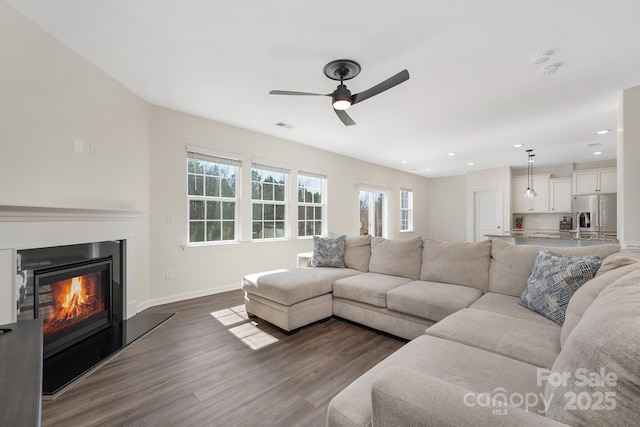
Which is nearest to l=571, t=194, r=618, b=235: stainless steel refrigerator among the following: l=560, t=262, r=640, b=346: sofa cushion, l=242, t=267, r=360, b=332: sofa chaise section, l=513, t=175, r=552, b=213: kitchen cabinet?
l=513, t=175, r=552, b=213: kitchen cabinet

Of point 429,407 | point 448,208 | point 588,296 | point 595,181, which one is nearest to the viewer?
point 429,407

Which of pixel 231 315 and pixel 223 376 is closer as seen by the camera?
pixel 223 376

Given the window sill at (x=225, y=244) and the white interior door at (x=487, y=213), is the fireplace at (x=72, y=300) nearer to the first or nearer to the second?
the window sill at (x=225, y=244)

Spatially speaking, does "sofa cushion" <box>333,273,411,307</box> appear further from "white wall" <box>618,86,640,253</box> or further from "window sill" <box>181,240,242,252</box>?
"white wall" <box>618,86,640,253</box>

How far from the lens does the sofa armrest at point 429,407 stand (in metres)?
0.72

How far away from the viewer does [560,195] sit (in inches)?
281

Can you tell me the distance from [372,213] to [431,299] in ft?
17.0

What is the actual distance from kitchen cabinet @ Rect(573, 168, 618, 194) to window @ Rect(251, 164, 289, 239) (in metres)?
7.24

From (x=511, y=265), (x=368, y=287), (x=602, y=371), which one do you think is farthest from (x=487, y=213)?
(x=602, y=371)

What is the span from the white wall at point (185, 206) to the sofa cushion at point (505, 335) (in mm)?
3419

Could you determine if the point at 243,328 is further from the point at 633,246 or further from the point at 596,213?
the point at 596,213

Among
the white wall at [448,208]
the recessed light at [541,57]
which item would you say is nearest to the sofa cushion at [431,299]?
the recessed light at [541,57]

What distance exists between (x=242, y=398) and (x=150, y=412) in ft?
1.78

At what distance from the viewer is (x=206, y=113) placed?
3.96m
